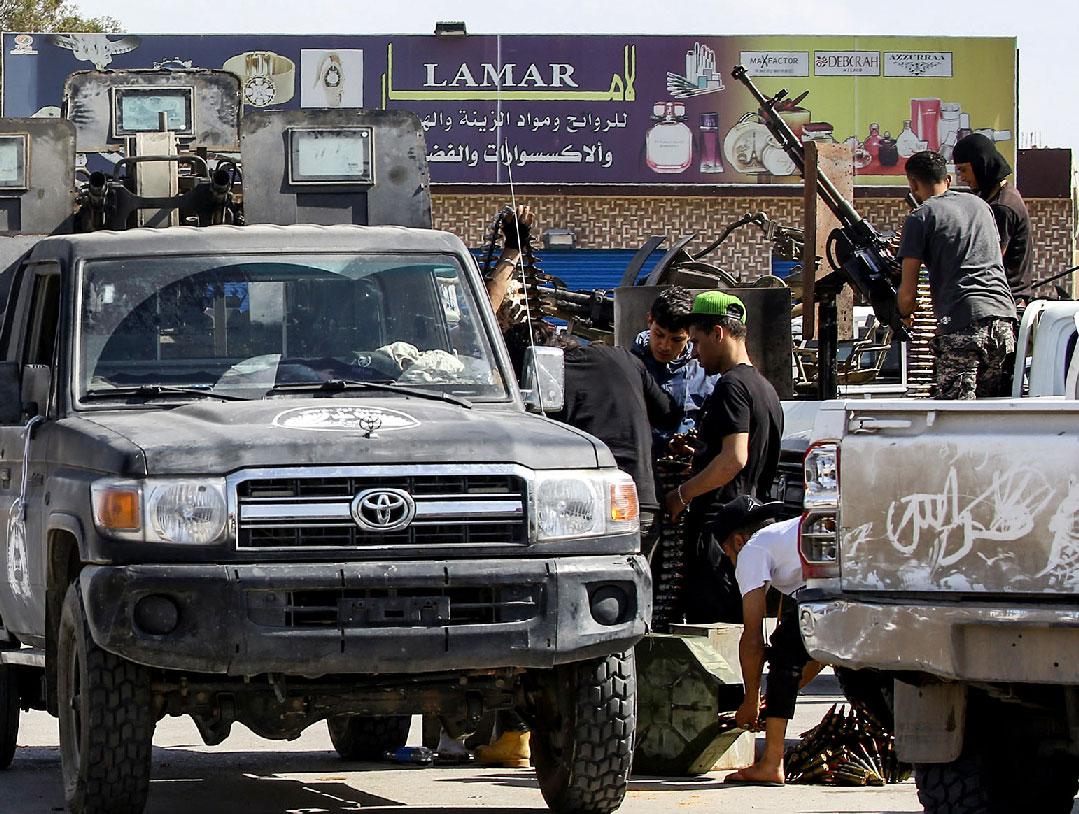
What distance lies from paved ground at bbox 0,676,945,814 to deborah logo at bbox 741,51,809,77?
86.1 ft

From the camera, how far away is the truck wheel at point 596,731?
728 cm

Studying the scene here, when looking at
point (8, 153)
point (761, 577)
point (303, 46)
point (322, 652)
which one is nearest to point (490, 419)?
point (322, 652)

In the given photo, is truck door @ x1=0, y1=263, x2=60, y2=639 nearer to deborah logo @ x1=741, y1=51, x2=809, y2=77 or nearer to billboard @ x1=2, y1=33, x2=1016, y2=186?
billboard @ x1=2, y1=33, x2=1016, y2=186

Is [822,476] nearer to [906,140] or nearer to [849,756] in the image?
[849,756]

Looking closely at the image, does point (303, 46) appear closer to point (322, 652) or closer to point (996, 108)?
point (996, 108)

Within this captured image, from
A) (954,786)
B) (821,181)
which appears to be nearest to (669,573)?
(954,786)

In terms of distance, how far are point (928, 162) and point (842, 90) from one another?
24515 mm

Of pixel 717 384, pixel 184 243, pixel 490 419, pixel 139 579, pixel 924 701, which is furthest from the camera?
pixel 717 384

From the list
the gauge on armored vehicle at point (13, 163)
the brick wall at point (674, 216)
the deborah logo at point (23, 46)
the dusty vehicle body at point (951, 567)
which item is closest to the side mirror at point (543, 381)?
the dusty vehicle body at point (951, 567)

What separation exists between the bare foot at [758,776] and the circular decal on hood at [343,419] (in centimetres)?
225

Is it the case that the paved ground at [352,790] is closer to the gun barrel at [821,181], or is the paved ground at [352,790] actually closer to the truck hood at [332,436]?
the truck hood at [332,436]

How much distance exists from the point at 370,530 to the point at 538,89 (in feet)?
90.6

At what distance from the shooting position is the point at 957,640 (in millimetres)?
5793

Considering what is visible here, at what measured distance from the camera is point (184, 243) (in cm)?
815
